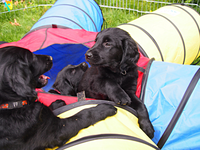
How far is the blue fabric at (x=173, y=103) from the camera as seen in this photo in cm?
160

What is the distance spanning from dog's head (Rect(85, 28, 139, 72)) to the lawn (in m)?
2.89

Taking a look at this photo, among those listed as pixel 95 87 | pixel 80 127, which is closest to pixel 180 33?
pixel 95 87

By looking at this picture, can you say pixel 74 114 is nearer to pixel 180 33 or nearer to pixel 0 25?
pixel 180 33

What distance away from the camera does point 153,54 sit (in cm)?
318

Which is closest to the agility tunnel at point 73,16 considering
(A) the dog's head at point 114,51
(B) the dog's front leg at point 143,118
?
(A) the dog's head at point 114,51

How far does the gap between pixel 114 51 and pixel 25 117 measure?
47.8 inches

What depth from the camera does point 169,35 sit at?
3.37m

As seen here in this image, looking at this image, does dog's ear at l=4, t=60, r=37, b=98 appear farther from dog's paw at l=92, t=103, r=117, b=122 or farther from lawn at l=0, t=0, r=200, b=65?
lawn at l=0, t=0, r=200, b=65

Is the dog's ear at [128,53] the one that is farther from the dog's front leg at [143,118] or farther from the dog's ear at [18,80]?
the dog's ear at [18,80]

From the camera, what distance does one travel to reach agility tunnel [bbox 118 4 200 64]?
323 cm

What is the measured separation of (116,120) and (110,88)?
1.59 feet

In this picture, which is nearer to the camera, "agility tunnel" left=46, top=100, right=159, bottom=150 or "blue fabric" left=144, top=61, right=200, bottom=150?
"agility tunnel" left=46, top=100, right=159, bottom=150

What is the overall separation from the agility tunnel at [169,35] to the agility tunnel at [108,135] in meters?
1.92

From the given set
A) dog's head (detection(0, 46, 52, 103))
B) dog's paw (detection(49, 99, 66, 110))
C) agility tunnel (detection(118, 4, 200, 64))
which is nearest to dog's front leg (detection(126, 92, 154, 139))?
dog's paw (detection(49, 99, 66, 110))
